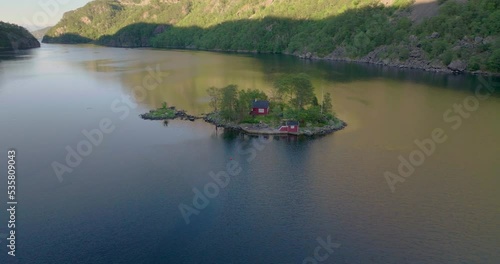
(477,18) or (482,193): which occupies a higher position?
(477,18)

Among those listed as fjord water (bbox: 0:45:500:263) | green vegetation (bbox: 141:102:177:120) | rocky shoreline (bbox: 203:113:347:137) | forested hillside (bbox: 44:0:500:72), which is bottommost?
fjord water (bbox: 0:45:500:263)

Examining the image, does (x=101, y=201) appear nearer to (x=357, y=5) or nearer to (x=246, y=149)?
(x=246, y=149)

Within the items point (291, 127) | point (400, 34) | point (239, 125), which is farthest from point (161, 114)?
point (400, 34)

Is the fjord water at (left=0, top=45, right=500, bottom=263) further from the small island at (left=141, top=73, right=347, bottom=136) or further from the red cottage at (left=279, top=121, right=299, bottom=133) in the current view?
the small island at (left=141, top=73, right=347, bottom=136)

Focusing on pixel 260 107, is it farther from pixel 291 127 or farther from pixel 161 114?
pixel 161 114

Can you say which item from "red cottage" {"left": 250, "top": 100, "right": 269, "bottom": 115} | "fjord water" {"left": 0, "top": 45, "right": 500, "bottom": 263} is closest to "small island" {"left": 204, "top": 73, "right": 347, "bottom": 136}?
"red cottage" {"left": 250, "top": 100, "right": 269, "bottom": 115}

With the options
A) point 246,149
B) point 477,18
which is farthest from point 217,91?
point 477,18
